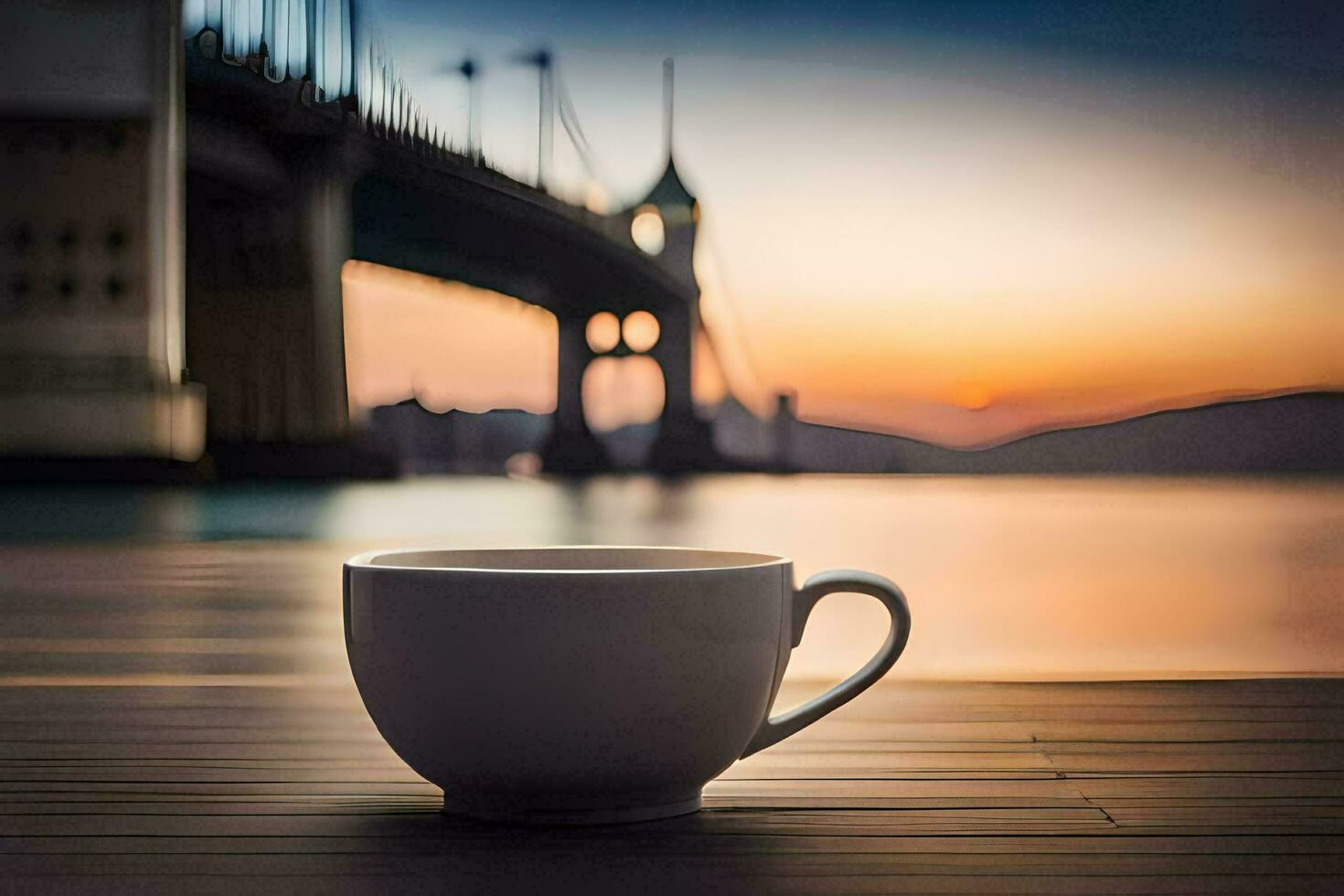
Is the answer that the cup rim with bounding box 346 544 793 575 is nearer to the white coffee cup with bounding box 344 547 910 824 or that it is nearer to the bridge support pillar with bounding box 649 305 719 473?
the white coffee cup with bounding box 344 547 910 824

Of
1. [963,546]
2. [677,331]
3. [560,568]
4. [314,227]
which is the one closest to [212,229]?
[314,227]

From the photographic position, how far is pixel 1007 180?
16.9 metres

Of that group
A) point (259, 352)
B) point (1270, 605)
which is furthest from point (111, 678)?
point (259, 352)

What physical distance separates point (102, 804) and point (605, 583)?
0.23 metres

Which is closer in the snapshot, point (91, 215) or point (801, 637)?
point (801, 637)

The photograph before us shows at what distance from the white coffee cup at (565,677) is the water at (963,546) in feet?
1.82

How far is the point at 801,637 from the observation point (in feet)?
1.89

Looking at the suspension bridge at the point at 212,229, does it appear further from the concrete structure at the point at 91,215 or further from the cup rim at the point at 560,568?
the cup rim at the point at 560,568

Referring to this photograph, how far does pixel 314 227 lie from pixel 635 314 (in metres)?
4.15

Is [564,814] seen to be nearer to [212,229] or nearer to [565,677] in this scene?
[565,677]

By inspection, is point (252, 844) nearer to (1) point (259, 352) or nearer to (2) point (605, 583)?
(2) point (605, 583)

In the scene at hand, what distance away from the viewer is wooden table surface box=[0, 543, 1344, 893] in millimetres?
493

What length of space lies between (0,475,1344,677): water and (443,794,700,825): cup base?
56 centimetres

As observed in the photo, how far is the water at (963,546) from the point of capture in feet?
5.58
